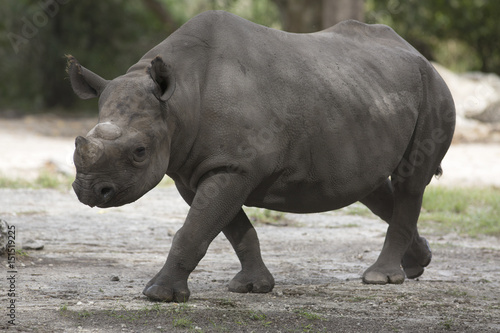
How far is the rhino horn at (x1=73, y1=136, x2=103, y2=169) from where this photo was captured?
4445 mm

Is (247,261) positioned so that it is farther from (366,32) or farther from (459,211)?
(459,211)

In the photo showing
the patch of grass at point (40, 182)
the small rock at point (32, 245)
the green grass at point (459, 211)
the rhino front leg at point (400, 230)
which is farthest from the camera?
the patch of grass at point (40, 182)

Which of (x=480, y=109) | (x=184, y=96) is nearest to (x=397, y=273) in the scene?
(x=184, y=96)

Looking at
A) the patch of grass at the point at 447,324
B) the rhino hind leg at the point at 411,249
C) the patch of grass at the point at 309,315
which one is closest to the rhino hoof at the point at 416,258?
the rhino hind leg at the point at 411,249

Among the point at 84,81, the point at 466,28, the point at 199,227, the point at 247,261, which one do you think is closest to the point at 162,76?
the point at 84,81

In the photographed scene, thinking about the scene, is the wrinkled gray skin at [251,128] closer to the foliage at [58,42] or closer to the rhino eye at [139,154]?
the rhino eye at [139,154]

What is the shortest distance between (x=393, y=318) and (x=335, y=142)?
1.22 meters

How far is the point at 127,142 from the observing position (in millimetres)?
4613

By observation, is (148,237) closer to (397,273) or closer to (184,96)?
(397,273)

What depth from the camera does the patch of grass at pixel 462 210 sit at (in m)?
8.81

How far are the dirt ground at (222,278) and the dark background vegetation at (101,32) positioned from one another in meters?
10.5

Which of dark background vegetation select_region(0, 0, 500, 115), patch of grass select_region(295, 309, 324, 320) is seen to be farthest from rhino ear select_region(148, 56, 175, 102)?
dark background vegetation select_region(0, 0, 500, 115)

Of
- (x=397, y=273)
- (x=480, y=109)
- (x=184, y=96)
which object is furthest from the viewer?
(x=480, y=109)

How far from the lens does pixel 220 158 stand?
16.3 ft
